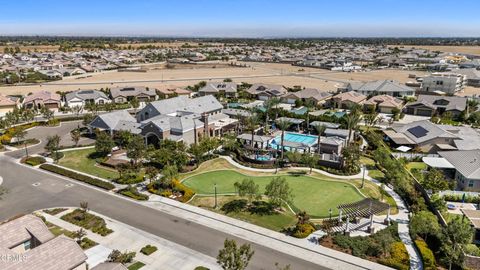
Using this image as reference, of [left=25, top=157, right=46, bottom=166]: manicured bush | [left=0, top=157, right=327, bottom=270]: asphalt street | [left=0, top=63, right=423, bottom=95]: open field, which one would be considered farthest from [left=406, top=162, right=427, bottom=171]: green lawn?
[left=0, top=63, right=423, bottom=95]: open field

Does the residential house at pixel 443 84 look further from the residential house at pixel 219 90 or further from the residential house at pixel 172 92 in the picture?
the residential house at pixel 172 92

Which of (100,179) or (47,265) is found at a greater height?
(47,265)

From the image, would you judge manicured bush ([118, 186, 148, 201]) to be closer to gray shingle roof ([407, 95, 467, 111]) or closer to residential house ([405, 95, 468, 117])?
residential house ([405, 95, 468, 117])

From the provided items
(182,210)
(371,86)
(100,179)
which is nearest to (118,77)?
(371,86)

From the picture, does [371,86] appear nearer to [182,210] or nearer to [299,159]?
[299,159]

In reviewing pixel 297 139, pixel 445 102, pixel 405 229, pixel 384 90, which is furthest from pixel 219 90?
pixel 405 229

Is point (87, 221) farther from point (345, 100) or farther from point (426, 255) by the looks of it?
point (345, 100)
